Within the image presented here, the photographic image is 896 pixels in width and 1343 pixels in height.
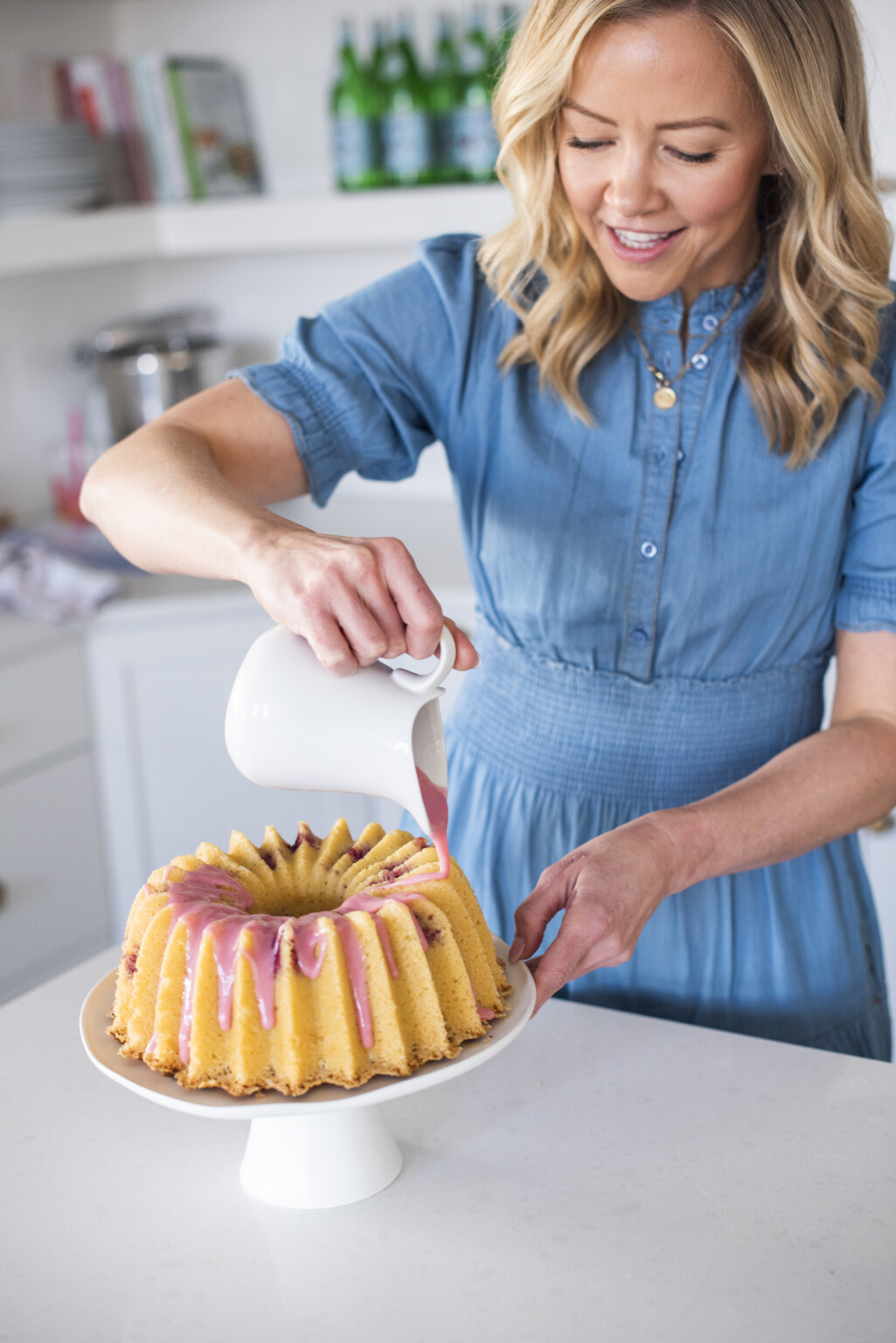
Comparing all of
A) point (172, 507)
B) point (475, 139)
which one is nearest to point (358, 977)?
point (172, 507)

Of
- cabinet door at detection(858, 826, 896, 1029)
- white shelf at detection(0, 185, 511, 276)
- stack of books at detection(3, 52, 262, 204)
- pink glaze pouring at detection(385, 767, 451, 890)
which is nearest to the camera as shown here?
pink glaze pouring at detection(385, 767, 451, 890)

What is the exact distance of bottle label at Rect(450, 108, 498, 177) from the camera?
8.20ft

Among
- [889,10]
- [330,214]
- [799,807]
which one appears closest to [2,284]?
[330,214]

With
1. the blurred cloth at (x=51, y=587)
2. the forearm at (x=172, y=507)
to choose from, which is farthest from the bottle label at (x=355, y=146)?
the forearm at (x=172, y=507)

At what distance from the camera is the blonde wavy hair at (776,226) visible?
3.50ft

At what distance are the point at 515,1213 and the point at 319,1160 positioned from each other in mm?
138

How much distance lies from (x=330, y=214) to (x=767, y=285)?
1510mm

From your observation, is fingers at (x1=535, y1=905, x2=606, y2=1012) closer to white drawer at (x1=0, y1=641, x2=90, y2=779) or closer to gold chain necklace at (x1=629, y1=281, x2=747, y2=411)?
gold chain necklace at (x1=629, y1=281, x2=747, y2=411)

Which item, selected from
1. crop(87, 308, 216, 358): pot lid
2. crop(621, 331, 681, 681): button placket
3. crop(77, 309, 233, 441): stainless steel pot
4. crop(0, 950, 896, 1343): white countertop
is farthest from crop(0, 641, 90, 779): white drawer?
crop(621, 331, 681, 681): button placket

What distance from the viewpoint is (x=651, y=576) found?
4.20 ft

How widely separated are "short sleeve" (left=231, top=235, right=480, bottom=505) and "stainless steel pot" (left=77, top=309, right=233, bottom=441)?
5.17ft

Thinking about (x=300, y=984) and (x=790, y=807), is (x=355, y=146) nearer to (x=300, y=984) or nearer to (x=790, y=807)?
(x=790, y=807)

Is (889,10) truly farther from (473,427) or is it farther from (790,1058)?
(790,1058)

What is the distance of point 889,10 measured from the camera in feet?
7.17
